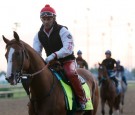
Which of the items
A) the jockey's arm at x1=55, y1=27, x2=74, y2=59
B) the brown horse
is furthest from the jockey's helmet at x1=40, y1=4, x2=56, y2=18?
the brown horse

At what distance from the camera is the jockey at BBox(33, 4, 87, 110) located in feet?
30.5

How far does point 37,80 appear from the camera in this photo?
893 centimetres

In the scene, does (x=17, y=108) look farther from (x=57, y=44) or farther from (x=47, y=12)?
(x=47, y=12)

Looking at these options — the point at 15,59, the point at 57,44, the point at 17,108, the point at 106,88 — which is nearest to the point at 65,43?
the point at 57,44

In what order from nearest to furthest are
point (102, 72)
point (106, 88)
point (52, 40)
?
point (52, 40), point (102, 72), point (106, 88)

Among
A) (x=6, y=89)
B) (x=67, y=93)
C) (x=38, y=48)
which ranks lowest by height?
(x=6, y=89)

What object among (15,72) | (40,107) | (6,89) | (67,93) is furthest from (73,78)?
(6,89)

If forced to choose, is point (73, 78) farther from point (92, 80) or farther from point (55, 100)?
point (92, 80)

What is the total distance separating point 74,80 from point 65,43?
70 cm

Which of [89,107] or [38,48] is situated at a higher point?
[38,48]

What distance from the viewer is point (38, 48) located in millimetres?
9688

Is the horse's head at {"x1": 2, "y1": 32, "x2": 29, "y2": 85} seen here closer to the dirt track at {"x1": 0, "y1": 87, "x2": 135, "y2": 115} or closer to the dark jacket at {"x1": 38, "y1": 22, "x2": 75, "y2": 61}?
the dark jacket at {"x1": 38, "y1": 22, "x2": 75, "y2": 61}

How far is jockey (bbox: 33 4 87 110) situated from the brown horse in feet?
1.02

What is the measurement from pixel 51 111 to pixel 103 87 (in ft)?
42.9
